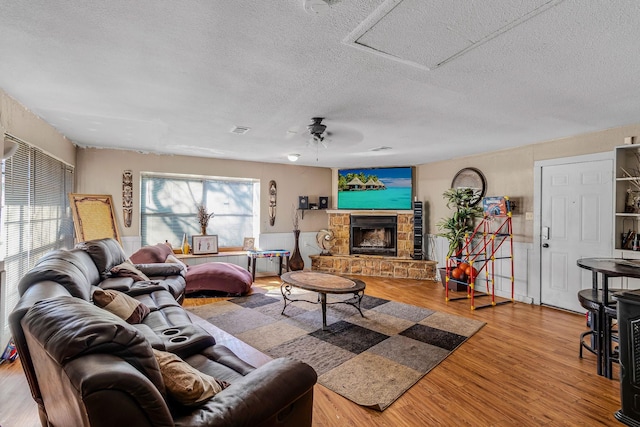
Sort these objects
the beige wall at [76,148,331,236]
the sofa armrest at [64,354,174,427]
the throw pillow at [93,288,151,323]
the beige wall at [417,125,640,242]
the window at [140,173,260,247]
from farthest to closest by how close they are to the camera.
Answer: the window at [140,173,260,247], the beige wall at [76,148,331,236], the beige wall at [417,125,640,242], the throw pillow at [93,288,151,323], the sofa armrest at [64,354,174,427]

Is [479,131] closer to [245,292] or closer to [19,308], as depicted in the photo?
[245,292]

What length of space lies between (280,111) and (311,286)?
187 cm

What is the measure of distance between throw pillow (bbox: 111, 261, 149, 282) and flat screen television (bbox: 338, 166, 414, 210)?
4.34 metres

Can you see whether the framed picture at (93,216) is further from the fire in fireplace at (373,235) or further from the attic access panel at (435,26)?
the attic access panel at (435,26)

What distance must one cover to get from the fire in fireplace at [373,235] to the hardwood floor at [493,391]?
10.6ft

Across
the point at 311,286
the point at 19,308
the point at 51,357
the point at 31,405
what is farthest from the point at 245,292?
the point at 51,357

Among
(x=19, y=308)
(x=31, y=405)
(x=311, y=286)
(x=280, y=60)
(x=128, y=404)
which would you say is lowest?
(x=31, y=405)

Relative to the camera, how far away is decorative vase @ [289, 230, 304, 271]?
6.48m

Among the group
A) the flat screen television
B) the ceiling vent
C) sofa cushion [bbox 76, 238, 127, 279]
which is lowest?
sofa cushion [bbox 76, 238, 127, 279]

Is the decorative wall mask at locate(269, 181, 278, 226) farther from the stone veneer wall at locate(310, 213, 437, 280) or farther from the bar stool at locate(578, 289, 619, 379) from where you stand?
the bar stool at locate(578, 289, 619, 379)

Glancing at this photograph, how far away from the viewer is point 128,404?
943 mm

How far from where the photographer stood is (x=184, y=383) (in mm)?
1247

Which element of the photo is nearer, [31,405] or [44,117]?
[31,405]

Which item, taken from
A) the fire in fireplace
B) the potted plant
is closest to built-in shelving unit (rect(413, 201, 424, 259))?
the fire in fireplace
